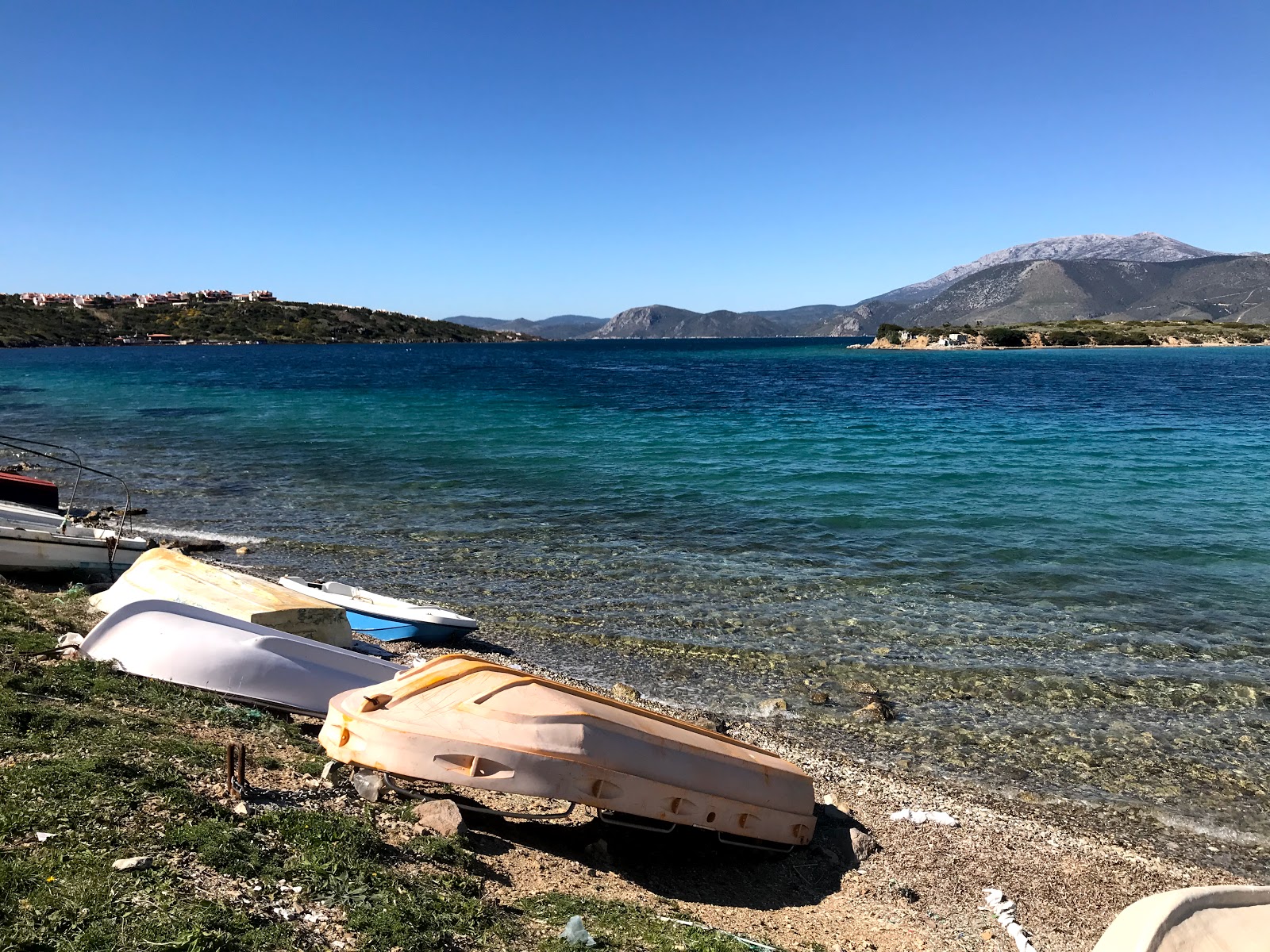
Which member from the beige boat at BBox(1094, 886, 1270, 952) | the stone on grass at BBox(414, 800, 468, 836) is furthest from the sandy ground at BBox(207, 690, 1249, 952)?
the beige boat at BBox(1094, 886, 1270, 952)

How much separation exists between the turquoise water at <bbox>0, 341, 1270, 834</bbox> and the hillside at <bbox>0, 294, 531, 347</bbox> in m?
125

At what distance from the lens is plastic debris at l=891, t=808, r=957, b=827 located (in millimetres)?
7355

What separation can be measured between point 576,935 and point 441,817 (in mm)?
1599

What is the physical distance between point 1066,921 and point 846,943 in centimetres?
197

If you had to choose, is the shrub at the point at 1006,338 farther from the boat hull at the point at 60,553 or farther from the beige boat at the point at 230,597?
the beige boat at the point at 230,597

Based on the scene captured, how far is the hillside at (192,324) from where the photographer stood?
143250 millimetres

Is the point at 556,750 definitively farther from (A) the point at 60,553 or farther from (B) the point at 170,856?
(A) the point at 60,553

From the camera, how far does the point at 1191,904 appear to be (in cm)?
467

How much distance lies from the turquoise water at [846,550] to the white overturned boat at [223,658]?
3.53 m

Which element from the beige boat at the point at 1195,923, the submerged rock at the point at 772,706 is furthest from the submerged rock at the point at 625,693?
the beige boat at the point at 1195,923

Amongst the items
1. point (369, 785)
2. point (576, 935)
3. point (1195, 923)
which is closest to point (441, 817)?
point (369, 785)

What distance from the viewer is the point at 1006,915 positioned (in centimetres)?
618

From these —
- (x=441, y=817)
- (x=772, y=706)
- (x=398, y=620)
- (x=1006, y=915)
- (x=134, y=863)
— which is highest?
(x=134, y=863)

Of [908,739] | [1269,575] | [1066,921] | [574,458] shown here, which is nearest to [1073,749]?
[908,739]
